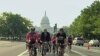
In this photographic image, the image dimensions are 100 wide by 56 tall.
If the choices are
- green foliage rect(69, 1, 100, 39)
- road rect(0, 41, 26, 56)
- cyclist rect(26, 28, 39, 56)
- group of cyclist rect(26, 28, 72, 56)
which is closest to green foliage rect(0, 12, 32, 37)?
green foliage rect(69, 1, 100, 39)

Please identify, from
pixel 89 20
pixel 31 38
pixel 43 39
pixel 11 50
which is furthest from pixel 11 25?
pixel 31 38

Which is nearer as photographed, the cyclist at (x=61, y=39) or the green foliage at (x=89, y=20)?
the cyclist at (x=61, y=39)

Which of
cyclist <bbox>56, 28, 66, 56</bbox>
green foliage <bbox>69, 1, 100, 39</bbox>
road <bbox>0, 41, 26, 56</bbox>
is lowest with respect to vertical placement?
road <bbox>0, 41, 26, 56</bbox>

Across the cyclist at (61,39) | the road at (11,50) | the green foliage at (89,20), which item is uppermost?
the green foliage at (89,20)

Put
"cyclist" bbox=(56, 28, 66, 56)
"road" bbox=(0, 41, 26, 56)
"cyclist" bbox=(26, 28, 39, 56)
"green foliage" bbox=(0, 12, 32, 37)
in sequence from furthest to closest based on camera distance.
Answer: "green foliage" bbox=(0, 12, 32, 37) → "road" bbox=(0, 41, 26, 56) → "cyclist" bbox=(56, 28, 66, 56) → "cyclist" bbox=(26, 28, 39, 56)

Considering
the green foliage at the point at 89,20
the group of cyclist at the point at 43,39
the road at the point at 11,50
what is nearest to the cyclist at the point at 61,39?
the group of cyclist at the point at 43,39

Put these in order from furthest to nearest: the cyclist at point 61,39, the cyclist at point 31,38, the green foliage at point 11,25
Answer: the green foliage at point 11,25
the cyclist at point 61,39
the cyclist at point 31,38

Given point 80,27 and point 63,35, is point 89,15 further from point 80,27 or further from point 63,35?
point 63,35

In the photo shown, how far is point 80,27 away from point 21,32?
41.3 meters

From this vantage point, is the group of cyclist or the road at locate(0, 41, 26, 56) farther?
the road at locate(0, 41, 26, 56)

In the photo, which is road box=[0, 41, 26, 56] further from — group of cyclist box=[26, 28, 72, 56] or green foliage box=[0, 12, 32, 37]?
green foliage box=[0, 12, 32, 37]

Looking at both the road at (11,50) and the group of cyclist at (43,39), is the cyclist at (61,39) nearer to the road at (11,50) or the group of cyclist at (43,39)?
the group of cyclist at (43,39)

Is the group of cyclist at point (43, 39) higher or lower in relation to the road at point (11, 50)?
higher

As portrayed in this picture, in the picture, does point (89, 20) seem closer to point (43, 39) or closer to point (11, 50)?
point (11, 50)
